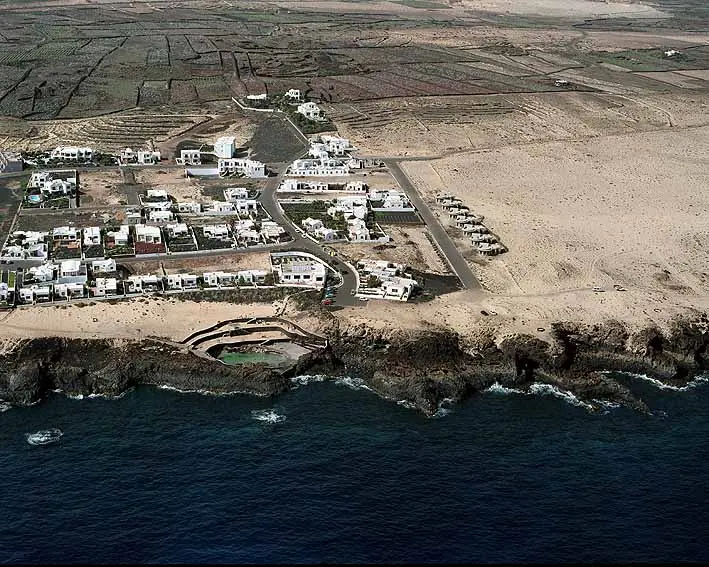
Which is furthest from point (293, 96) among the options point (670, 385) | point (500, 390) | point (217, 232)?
point (670, 385)

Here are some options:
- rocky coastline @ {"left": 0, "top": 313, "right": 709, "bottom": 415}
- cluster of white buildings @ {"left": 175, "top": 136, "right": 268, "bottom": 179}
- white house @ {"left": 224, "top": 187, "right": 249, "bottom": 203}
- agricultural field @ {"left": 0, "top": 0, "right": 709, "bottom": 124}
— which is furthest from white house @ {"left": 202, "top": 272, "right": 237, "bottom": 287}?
agricultural field @ {"left": 0, "top": 0, "right": 709, "bottom": 124}

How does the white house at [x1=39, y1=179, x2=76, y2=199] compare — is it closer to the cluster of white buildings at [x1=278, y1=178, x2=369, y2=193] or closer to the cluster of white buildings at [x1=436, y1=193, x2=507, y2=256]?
the cluster of white buildings at [x1=278, y1=178, x2=369, y2=193]

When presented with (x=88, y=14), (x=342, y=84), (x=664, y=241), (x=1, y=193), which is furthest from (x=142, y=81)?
(x=664, y=241)

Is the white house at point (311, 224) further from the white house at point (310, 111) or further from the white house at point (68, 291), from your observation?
the white house at point (310, 111)

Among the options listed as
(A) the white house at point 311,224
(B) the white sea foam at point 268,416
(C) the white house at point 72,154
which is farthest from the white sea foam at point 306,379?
(C) the white house at point 72,154

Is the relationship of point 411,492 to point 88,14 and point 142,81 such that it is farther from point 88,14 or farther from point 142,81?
point 88,14

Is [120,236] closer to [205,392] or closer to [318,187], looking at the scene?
[205,392]

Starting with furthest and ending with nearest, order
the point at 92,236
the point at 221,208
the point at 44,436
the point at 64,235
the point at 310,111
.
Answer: the point at 310,111, the point at 221,208, the point at 64,235, the point at 92,236, the point at 44,436
